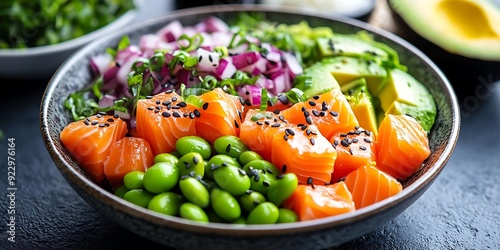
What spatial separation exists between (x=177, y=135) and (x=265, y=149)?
312mm

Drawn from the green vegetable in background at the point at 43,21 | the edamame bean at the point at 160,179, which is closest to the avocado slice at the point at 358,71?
the edamame bean at the point at 160,179

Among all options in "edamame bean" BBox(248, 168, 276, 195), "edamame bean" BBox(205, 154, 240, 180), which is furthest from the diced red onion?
"edamame bean" BBox(248, 168, 276, 195)

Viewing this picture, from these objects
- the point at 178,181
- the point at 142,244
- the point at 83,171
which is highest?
the point at 178,181

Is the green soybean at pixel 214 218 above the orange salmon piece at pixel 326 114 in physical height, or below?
below

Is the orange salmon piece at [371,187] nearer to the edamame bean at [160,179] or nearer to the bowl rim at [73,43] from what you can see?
the edamame bean at [160,179]

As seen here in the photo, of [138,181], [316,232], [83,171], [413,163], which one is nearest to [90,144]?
[83,171]

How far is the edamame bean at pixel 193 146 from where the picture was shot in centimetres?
196

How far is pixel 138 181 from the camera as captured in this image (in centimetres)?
189

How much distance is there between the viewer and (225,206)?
1.73 meters

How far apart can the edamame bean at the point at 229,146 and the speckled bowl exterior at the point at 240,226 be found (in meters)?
0.35

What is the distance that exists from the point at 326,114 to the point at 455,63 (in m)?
1.14

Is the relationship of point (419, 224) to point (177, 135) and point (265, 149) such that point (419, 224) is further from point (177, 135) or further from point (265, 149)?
point (177, 135)

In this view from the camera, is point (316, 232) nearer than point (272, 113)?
Yes

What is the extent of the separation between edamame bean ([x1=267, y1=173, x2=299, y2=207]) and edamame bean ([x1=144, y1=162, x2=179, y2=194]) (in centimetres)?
31
